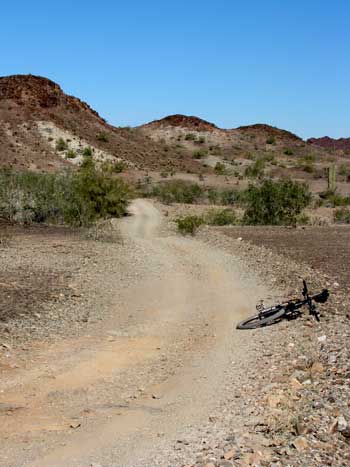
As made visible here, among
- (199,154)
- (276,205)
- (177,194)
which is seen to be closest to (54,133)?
(199,154)

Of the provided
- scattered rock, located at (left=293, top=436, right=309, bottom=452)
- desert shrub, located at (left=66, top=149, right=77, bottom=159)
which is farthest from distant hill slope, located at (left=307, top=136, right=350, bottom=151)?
scattered rock, located at (left=293, top=436, right=309, bottom=452)

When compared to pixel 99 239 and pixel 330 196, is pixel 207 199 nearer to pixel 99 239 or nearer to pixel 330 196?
pixel 330 196

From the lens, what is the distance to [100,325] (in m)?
10.5

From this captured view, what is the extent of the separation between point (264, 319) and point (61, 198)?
60.5 ft

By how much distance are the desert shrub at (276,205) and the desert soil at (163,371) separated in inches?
526

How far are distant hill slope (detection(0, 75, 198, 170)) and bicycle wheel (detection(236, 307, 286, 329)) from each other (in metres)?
48.6

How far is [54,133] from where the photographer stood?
218 feet

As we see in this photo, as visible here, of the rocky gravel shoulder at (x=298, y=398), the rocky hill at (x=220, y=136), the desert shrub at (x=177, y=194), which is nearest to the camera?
the rocky gravel shoulder at (x=298, y=398)

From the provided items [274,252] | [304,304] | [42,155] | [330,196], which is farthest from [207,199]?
[304,304]

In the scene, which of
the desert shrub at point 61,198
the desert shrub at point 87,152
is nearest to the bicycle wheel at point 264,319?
the desert shrub at point 61,198

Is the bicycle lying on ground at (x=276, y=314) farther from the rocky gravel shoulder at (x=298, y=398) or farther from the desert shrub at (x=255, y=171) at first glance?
the desert shrub at (x=255, y=171)

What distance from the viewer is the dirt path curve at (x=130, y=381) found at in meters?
6.05

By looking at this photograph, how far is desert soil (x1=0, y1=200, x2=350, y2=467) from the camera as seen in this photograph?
5871mm

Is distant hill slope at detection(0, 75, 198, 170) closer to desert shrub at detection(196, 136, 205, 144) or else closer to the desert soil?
desert shrub at detection(196, 136, 205, 144)
